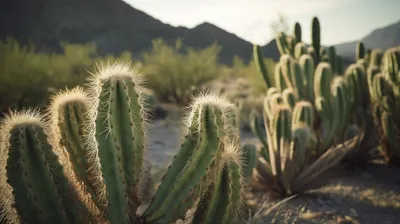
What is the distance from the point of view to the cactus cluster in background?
4188mm

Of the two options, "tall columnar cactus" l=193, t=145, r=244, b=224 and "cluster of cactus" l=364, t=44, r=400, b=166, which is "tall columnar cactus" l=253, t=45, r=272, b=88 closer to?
"cluster of cactus" l=364, t=44, r=400, b=166

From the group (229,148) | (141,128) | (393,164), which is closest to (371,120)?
(393,164)

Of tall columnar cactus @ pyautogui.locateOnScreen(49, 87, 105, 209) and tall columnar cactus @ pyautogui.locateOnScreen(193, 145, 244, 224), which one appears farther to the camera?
tall columnar cactus @ pyautogui.locateOnScreen(49, 87, 105, 209)

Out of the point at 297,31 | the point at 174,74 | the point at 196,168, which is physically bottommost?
the point at 196,168

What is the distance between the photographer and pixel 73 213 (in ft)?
7.51

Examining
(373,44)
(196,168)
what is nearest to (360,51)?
(373,44)

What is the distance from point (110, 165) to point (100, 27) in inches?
1505

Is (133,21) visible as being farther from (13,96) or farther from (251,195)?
(251,195)

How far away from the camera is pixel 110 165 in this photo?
7.04 feet

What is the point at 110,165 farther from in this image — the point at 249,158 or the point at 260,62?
the point at 260,62

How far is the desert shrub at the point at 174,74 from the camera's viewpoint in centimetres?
1233

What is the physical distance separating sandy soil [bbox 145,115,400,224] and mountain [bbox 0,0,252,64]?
29.8 meters

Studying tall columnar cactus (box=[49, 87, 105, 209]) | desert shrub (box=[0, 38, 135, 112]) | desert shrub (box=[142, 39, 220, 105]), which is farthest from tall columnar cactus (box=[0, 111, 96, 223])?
desert shrub (box=[142, 39, 220, 105])

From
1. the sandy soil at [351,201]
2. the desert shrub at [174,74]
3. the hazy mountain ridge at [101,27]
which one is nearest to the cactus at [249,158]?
the sandy soil at [351,201]
